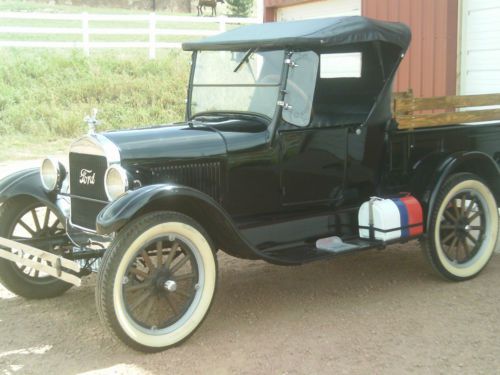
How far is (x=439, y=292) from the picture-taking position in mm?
4770

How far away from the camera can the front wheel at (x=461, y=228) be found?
480 cm

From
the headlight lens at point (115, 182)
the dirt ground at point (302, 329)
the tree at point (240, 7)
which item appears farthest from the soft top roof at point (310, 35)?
the tree at point (240, 7)

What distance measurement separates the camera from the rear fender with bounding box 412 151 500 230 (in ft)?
15.6

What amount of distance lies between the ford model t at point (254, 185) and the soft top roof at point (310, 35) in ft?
0.04

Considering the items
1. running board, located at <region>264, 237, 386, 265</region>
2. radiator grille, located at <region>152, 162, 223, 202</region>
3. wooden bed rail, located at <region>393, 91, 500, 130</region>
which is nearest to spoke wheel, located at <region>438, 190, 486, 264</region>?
wooden bed rail, located at <region>393, 91, 500, 130</region>

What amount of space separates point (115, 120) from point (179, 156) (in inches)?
414

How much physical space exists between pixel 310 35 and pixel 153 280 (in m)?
1.93

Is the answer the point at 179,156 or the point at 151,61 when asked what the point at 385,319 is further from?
the point at 151,61

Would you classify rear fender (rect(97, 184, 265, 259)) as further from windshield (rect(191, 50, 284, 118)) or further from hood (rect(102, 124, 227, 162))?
windshield (rect(191, 50, 284, 118))

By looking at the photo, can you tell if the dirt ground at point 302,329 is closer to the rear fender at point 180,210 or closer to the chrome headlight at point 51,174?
the rear fender at point 180,210

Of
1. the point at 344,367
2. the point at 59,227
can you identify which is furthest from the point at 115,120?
the point at 344,367

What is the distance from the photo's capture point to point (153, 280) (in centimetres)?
381

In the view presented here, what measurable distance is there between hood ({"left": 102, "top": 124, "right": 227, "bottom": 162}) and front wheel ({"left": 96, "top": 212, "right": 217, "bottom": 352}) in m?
0.51

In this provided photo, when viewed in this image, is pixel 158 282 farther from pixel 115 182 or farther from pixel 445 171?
pixel 445 171
